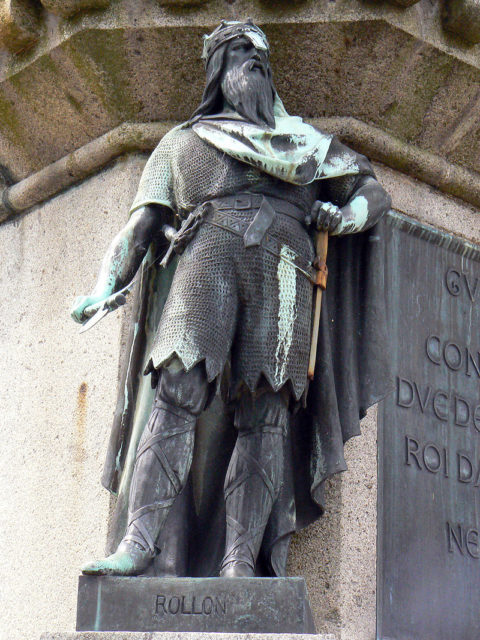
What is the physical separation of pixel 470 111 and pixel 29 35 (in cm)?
182

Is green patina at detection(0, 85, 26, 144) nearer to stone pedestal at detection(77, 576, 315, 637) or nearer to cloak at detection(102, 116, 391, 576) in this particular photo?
cloak at detection(102, 116, 391, 576)

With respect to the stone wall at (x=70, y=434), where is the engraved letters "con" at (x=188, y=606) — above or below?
below

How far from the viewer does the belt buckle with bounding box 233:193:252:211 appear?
537cm

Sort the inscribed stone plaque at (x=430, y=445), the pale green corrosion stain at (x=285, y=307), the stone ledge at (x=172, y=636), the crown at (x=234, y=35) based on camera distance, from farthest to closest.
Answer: the inscribed stone plaque at (x=430, y=445) < the crown at (x=234, y=35) < the pale green corrosion stain at (x=285, y=307) < the stone ledge at (x=172, y=636)

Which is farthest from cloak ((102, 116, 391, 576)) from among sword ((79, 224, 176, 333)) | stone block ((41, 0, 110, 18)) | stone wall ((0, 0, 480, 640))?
stone block ((41, 0, 110, 18))

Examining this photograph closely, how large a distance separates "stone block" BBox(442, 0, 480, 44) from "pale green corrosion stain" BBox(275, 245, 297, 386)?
142cm

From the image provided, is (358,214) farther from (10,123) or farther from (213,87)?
(10,123)

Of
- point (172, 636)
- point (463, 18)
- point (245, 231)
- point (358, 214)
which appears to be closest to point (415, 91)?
point (463, 18)

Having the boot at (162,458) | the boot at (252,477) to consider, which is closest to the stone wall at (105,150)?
the boot at (252,477)

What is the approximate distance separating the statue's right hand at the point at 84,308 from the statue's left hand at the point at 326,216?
818mm

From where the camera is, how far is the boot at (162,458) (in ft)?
16.5

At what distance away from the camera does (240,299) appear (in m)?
5.29

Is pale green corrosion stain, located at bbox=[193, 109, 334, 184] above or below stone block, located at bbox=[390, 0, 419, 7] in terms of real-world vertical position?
below

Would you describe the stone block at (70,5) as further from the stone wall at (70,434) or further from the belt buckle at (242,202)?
the belt buckle at (242,202)
